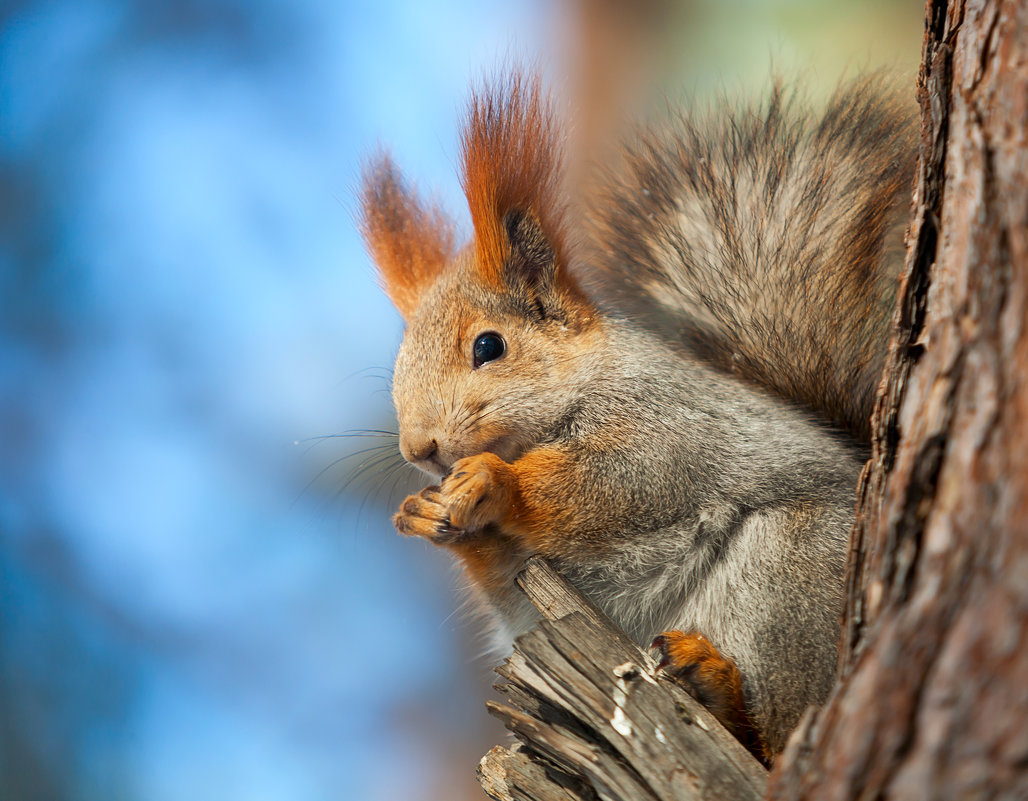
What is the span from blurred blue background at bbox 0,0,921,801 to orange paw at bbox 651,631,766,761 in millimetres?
1059

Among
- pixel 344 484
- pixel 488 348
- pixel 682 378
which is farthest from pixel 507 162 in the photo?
pixel 344 484

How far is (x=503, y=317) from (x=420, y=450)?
0.27 meters

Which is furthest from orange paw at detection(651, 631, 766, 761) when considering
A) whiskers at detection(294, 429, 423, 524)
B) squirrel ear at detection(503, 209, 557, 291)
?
whiskers at detection(294, 429, 423, 524)

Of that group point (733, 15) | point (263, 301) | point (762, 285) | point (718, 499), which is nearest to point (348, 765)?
point (263, 301)

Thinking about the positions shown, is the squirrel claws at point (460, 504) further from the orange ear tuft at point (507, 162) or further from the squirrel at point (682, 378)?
the orange ear tuft at point (507, 162)

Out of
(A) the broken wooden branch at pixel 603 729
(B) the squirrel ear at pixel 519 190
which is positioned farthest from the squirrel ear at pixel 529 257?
(A) the broken wooden branch at pixel 603 729

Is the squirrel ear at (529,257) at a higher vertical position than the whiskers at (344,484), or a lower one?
higher

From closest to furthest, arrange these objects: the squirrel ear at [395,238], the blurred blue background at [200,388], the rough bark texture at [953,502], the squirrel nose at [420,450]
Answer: the rough bark texture at [953,502], the squirrel nose at [420,450], the squirrel ear at [395,238], the blurred blue background at [200,388]

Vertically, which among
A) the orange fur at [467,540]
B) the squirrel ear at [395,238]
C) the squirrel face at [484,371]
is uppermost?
the squirrel ear at [395,238]

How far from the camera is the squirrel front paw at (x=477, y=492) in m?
1.01

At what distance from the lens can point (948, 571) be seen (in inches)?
20.9

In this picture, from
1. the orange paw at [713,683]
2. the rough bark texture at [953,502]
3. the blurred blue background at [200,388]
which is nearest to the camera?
the rough bark texture at [953,502]

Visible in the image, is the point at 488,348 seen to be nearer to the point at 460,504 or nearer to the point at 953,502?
the point at 460,504

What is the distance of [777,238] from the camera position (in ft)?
4.11
